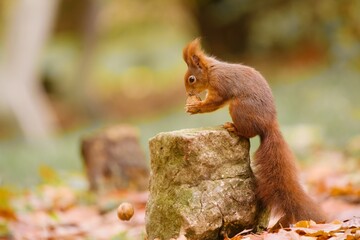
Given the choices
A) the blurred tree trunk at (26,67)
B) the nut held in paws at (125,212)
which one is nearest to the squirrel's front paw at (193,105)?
the nut held in paws at (125,212)

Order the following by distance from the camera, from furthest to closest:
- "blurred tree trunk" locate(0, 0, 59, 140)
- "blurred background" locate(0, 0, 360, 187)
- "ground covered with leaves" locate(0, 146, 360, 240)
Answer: "blurred tree trunk" locate(0, 0, 59, 140) → "blurred background" locate(0, 0, 360, 187) → "ground covered with leaves" locate(0, 146, 360, 240)

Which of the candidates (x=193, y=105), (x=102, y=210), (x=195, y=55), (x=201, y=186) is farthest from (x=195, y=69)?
(x=102, y=210)

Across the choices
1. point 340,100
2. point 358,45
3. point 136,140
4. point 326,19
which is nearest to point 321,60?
point 326,19

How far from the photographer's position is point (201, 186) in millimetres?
2900

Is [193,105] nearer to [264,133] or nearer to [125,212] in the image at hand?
[264,133]

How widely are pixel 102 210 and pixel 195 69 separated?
160cm

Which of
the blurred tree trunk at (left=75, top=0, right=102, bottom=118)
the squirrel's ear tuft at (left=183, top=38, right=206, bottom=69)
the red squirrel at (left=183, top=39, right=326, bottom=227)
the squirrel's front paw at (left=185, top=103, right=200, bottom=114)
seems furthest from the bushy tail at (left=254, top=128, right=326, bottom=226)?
the blurred tree trunk at (left=75, top=0, right=102, bottom=118)

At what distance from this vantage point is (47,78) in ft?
54.4

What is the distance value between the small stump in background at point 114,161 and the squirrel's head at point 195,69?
6.96 ft

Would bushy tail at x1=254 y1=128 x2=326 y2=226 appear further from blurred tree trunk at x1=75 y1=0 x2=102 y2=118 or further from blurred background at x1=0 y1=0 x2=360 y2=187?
blurred tree trunk at x1=75 y1=0 x2=102 y2=118

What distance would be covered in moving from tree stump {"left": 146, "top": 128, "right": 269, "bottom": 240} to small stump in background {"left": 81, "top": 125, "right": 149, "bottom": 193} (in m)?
2.15

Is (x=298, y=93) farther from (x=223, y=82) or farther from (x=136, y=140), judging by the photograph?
(x=223, y=82)

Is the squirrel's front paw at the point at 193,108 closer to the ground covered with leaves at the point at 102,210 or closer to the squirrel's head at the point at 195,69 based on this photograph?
the squirrel's head at the point at 195,69

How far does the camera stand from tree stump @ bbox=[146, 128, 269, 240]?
2.87m
